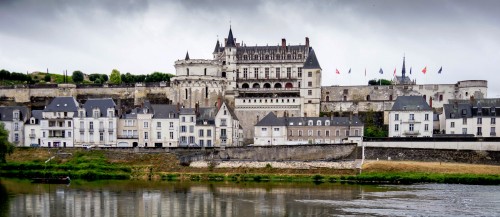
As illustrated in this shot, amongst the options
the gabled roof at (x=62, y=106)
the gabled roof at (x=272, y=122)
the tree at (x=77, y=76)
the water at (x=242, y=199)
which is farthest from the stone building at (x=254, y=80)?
the tree at (x=77, y=76)

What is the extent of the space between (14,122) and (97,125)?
768 cm

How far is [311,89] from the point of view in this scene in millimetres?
67438

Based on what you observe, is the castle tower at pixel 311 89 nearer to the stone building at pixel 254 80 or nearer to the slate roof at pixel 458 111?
the stone building at pixel 254 80

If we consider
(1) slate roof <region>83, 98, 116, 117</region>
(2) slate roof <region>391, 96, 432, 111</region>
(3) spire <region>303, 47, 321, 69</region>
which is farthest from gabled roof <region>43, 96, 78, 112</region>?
(2) slate roof <region>391, 96, 432, 111</region>

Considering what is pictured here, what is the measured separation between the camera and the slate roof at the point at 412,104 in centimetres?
5806

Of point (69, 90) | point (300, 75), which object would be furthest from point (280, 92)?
point (69, 90)

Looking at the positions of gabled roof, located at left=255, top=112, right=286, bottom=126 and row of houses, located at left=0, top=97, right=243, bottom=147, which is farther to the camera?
gabled roof, located at left=255, top=112, right=286, bottom=126

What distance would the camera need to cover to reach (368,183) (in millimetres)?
43562

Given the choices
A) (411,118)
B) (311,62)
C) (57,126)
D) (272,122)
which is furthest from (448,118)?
(57,126)

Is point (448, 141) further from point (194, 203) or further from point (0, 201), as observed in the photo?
point (0, 201)

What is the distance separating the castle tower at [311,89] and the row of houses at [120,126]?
33.4 ft

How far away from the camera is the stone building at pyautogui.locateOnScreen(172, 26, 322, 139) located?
67.1m

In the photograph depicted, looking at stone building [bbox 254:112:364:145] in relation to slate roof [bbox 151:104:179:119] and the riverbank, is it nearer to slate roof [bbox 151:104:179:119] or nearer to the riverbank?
slate roof [bbox 151:104:179:119]

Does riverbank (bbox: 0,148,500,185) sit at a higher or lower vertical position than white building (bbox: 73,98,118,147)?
lower
